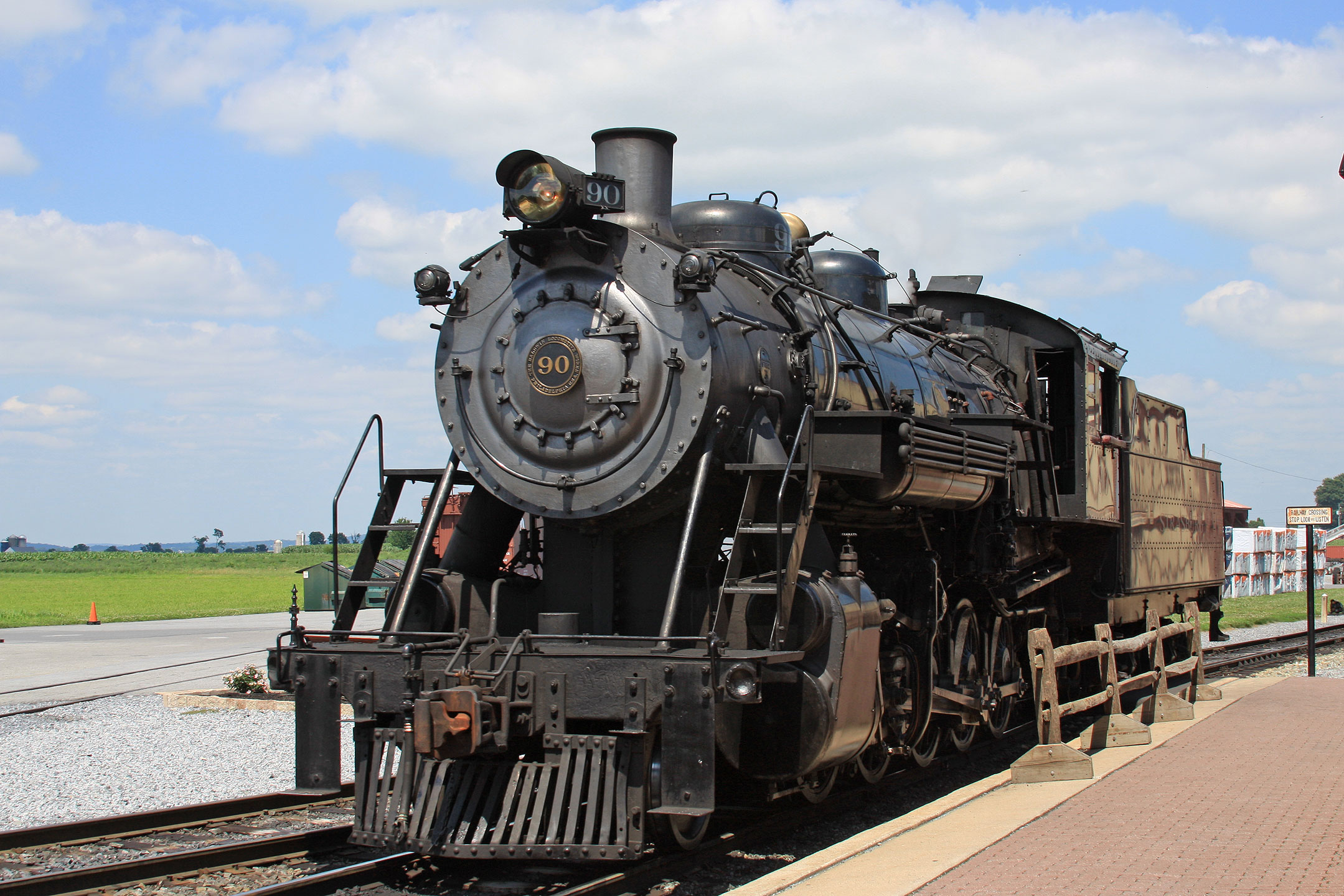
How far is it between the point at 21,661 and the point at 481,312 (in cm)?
1568

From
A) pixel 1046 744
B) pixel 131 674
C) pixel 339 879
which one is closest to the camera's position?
pixel 339 879

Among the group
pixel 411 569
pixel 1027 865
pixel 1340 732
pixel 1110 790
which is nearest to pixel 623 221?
pixel 411 569

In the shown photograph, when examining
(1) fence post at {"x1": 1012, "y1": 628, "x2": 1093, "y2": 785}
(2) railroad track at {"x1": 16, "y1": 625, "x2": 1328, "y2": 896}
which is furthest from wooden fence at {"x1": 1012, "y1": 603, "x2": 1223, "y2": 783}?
(2) railroad track at {"x1": 16, "y1": 625, "x2": 1328, "y2": 896}

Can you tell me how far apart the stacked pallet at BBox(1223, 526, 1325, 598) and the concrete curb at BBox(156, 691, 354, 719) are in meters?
34.0

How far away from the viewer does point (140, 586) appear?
179 feet

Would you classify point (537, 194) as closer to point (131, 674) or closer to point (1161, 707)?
point (1161, 707)

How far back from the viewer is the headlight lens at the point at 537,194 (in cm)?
691

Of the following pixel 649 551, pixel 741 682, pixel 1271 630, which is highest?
pixel 649 551

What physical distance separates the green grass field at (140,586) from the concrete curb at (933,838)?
2716 centimetres

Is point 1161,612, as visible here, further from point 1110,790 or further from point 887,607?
point 887,607

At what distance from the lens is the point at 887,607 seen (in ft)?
24.0

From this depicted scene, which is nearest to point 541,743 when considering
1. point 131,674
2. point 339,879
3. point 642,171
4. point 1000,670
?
point 339,879

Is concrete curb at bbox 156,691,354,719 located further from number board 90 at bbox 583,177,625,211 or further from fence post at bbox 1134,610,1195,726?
fence post at bbox 1134,610,1195,726

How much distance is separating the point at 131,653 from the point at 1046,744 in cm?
1699
